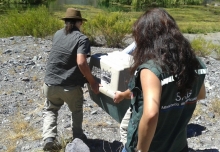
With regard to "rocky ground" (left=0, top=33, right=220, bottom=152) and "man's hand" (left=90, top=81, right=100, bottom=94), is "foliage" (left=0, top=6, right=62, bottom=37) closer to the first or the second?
"rocky ground" (left=0, top=33, right=220, bottom=152)

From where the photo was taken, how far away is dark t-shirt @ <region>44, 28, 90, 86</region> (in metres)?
3.25

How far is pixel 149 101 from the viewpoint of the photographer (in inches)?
61.2

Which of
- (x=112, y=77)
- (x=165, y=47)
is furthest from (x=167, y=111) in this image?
(x=112, y=77)

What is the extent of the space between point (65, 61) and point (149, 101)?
6.13 feet

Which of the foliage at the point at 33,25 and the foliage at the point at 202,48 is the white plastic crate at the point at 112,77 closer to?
the foliage at the point at 202,48

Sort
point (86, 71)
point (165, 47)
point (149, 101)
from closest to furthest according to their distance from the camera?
point (149, 101)
point (165, 47)
point (86, 71)

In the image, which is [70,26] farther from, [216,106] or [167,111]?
[216,106]

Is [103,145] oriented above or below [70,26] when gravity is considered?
below

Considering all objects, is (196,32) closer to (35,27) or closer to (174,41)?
(35,27)

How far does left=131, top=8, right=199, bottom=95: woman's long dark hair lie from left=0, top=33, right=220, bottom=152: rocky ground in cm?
195

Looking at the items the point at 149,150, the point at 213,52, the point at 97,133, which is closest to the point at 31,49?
the point at 97,133

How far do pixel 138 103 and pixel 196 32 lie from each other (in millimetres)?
25463

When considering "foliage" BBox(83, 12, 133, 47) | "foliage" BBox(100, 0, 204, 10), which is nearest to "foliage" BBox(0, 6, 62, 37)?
"foliage" BBox(83, 12, 133, 47)

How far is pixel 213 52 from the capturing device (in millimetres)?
11391
